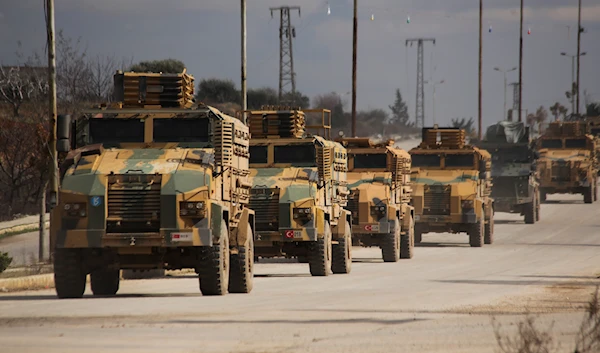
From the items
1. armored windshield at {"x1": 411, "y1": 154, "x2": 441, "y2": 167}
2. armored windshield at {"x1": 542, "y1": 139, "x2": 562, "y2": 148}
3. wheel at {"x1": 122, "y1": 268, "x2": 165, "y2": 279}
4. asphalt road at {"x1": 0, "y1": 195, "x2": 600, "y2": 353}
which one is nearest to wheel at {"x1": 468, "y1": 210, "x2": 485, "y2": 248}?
armored windshield at {"x1": 411, "y1": 154, "x2": 441, "y2": 167}

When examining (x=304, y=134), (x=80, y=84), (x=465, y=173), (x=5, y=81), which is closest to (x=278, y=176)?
(x=304, y=134)

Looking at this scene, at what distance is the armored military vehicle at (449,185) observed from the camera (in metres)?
34.8

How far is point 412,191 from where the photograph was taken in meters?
34.6

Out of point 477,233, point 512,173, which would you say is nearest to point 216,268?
point 477,233

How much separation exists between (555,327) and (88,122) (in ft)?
26.3

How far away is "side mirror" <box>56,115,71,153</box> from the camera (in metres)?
17.5

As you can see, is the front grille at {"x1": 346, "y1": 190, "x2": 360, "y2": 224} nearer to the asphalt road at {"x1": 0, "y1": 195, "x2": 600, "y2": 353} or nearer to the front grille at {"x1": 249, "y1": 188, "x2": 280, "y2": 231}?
the asphalt road at {"x1": 0, "y1": 195, "x2": 600, "y2": 353}

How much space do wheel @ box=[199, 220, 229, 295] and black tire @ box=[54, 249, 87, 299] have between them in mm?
1676

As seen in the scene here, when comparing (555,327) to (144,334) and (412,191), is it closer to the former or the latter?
(144,334)

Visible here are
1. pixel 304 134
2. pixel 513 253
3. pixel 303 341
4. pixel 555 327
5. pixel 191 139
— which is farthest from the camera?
pixel 513 253

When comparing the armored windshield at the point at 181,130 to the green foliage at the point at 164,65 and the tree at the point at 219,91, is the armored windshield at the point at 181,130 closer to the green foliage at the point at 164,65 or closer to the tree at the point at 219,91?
the green foliage at the point at 164,65

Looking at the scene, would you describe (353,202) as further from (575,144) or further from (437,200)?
(575,144)

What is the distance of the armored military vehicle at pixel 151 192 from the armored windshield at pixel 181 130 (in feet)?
0.05

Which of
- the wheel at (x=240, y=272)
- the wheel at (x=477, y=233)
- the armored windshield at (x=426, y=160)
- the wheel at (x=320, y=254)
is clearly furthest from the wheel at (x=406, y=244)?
the wheel at (x=240, y=272)
